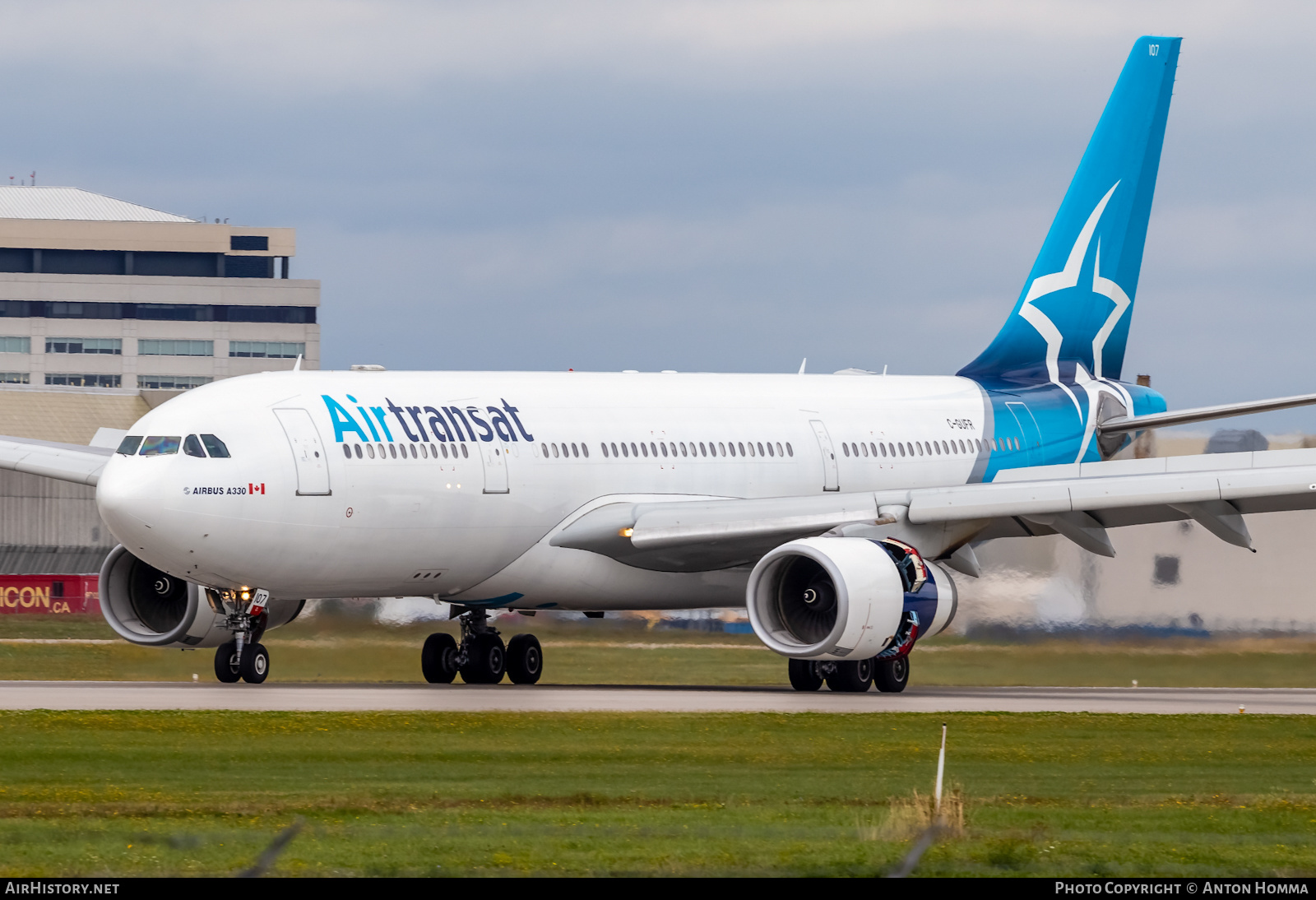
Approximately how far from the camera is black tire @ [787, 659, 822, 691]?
30469mm

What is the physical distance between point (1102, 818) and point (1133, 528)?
19.4 metres

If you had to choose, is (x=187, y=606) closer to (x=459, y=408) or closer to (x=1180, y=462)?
(x=459, y=408)

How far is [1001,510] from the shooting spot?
2866 cm

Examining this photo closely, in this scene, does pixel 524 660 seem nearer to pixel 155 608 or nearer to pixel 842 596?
pixel 155 608

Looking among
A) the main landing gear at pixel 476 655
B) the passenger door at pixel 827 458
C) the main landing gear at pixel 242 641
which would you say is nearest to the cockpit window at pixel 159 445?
the main landing gear at pixel 242 641

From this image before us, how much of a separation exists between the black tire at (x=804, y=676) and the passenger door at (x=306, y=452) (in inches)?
289

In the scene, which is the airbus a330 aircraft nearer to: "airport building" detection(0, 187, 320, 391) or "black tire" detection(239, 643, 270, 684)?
"black tire" detection(239, 643, 270, 684)

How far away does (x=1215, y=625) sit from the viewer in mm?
34000

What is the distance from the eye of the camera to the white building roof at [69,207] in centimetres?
14338

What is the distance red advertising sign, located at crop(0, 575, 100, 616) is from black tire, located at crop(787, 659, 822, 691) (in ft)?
98.1

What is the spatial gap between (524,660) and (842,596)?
22.5ft

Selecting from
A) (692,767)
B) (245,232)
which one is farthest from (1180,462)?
(245,232)

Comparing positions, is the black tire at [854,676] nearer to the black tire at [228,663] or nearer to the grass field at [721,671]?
the grass field at [721,671]
